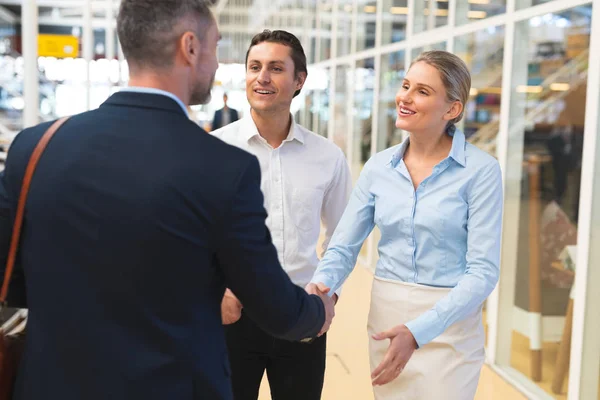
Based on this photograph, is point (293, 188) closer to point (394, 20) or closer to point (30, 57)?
point (30, 57)

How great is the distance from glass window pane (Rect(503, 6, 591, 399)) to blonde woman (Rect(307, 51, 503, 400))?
2.08 meters

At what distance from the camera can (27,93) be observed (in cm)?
383

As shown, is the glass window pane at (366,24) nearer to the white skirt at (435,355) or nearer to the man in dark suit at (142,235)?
the white skirt at (435,355)

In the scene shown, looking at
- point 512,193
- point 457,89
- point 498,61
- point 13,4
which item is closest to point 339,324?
point 512,193

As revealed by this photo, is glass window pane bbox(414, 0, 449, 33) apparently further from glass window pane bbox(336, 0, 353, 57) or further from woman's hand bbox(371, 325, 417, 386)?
woman's hand bbox(371, 325, 417, 386)

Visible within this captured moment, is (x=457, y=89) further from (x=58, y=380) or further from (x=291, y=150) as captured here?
(x=58, y=380)

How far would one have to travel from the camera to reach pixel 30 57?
3781 millimetres

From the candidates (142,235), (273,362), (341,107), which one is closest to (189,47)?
(142,235)

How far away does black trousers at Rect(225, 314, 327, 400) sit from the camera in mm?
2564

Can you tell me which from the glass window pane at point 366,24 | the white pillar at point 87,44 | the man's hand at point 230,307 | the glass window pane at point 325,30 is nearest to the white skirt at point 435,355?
the man's hand at point 230,307

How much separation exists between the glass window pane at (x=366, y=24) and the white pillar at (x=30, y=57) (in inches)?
235

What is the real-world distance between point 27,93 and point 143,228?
9.04 feet

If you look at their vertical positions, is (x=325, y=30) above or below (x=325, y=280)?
above

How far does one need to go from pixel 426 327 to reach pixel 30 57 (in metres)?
2.71
